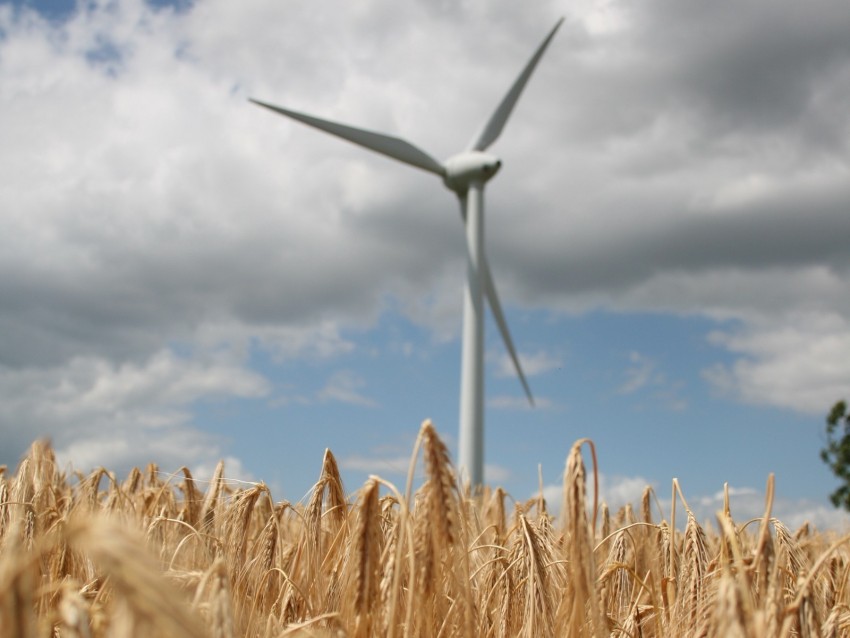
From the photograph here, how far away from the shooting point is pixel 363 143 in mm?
29578

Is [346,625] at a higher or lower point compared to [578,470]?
lower

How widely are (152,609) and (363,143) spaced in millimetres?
29057

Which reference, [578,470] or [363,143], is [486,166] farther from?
[578,470]

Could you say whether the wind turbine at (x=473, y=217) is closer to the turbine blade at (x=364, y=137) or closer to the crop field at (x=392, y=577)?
the turbine blade at (x=364, y=137)

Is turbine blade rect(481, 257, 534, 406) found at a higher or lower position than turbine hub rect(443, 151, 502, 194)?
lower

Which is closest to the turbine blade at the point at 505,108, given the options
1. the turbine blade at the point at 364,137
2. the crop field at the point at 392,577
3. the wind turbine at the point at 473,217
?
the wind turbine at the point at 473,217

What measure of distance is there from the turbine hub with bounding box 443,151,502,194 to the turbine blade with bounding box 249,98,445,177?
6.53ft

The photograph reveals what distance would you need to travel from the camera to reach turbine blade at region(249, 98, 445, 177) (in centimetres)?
2941

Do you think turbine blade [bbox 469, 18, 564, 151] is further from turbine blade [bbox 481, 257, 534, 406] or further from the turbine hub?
turbine blade [bbox 481, 257, 534, 406]

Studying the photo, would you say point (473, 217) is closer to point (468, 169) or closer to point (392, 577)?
point (468, 169)

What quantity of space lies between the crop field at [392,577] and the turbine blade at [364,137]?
80.0ft

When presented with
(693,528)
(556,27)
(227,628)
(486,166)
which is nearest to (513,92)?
(486,166)

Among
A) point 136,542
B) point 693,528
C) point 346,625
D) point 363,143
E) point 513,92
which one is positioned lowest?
point 346,625

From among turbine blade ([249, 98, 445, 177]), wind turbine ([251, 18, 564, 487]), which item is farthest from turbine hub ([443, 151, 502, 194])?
turbine blade ([249, 98, 445, 177])
